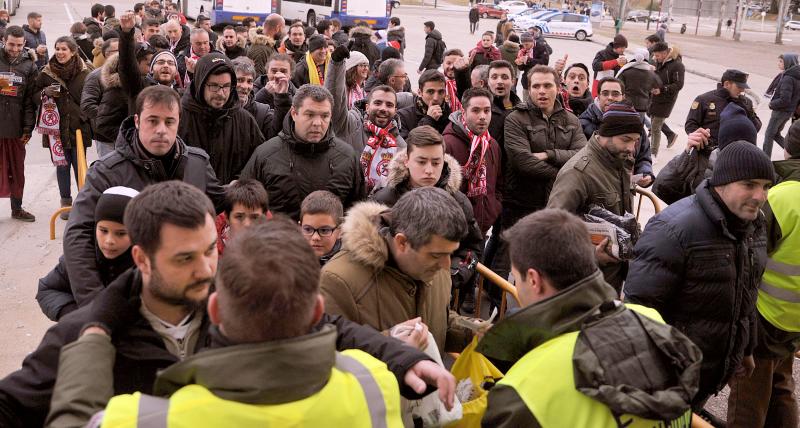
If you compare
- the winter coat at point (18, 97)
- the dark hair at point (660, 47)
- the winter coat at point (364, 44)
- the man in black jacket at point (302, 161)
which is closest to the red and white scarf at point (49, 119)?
the winter coat at point (18, 97)

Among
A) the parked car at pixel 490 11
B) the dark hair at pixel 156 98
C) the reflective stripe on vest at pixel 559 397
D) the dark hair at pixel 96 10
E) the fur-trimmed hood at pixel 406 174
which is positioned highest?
the parked car at pixel 490 11

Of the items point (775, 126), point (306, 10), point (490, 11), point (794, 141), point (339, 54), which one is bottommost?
point (775, 126)

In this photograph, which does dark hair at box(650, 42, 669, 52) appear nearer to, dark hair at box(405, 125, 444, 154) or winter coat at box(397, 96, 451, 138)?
winter coat at box(397, 96, 451, 138)

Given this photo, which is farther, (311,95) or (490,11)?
(490,11)

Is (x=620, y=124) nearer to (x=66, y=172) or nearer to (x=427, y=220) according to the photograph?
(x=427, y=220)

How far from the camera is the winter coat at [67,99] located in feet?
27.4

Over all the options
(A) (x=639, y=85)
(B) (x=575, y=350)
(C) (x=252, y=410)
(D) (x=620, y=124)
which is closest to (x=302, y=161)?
(D) (x=620, y=124)

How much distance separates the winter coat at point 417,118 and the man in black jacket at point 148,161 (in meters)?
2.79

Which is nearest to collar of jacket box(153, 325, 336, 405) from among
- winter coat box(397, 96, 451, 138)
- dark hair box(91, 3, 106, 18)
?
winter coat box(397, 96, 451, 138)

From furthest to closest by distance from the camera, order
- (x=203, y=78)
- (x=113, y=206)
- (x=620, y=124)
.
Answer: (x=203, y=78)
(x=620, y=124)
(x=113, y=206)

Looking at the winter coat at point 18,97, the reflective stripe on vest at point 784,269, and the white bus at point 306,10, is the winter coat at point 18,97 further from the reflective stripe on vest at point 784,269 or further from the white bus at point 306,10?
the white bus at point 306,10

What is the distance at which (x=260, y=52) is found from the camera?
10.7m

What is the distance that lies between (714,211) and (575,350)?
77.9 inches

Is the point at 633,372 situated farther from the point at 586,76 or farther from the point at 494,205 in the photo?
the point at 586,76
